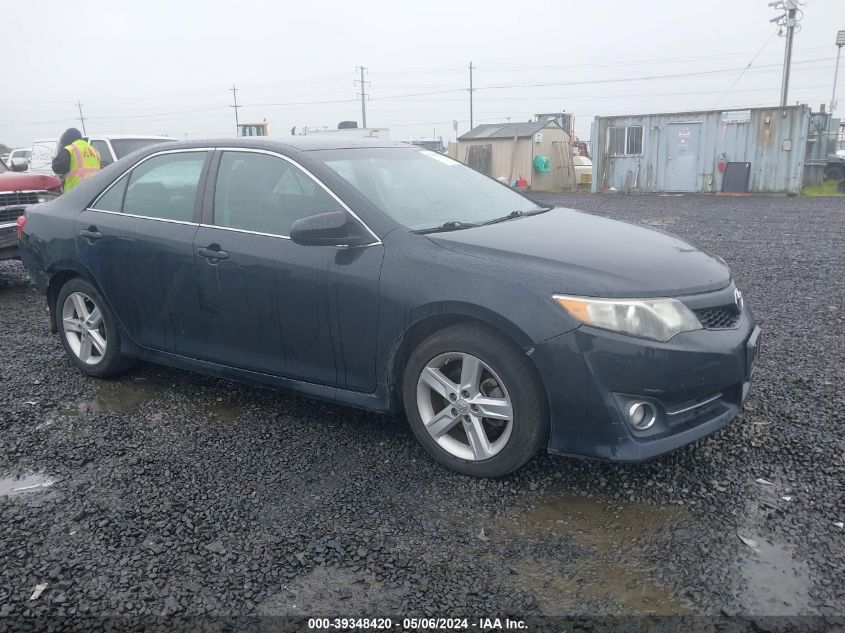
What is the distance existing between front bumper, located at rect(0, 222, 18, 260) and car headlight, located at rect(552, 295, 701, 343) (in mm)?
6897

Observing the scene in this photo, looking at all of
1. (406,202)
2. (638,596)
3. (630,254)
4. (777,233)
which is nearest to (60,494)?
(406,202)

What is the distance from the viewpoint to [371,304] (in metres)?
3.46

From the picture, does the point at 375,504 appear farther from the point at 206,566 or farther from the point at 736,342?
the point at 736,342

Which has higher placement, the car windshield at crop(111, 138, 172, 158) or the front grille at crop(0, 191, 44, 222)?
the car windshield at crop(111, 138, 172, 158)

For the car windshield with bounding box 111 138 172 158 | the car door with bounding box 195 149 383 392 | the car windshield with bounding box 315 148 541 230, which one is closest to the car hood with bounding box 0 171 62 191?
the car windshield with bounding box 111 138 172 158

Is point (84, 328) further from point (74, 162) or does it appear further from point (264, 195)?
point (74, 162)

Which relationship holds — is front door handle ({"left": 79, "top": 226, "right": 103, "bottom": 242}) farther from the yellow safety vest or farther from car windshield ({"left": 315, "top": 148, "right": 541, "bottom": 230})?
the yellow safety vest

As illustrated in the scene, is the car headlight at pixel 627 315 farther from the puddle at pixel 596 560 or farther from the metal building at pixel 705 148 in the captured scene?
the metal building at pixel 705 148

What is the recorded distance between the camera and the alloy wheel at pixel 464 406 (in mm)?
3240

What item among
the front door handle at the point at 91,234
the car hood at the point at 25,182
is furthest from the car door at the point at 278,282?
the car hood at the point at 25,182

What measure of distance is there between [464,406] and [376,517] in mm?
649

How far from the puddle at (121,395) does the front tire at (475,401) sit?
6.67ft

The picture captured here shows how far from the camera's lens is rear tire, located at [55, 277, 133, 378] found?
4711 mm

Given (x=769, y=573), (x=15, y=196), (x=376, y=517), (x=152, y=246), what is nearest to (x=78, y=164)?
(x=15, y=196)
